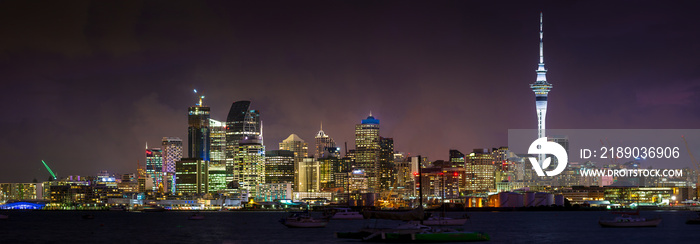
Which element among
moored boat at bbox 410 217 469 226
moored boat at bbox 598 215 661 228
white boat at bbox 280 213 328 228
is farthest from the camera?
moored boat at bbox 598 215 661 228

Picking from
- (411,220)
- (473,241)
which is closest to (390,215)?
(411,220)

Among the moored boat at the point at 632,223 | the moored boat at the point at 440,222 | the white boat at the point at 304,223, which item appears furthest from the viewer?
the moored boat at the point at 632,223

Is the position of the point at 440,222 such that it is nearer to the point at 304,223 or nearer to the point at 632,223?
the point at 304,223

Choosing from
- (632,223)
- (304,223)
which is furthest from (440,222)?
(632,223)

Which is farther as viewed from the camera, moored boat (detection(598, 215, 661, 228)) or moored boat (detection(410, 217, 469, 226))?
moored boat (detection(598, 215, 661, 228))

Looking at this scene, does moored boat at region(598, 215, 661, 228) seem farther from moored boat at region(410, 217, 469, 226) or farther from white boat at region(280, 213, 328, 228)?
white boat at region(280, 213, 328, 228)

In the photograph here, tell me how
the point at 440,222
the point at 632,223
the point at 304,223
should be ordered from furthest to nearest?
the point at 632,223 → the point at 304,223 → the point at 440,222

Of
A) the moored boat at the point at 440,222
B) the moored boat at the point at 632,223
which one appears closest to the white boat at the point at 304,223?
the moored boat at the point at 440,222

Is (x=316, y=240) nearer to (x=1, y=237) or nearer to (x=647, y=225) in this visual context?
Answer: (x=1, y=237)

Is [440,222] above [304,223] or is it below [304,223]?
above

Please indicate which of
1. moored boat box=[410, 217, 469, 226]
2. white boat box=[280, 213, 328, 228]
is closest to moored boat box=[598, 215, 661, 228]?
moored boat box=[410, 217, 469, 226]

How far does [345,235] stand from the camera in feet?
293

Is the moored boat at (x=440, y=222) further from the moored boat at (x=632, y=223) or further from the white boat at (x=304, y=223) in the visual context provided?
Answer: the moored boat at (x=632, y=223)

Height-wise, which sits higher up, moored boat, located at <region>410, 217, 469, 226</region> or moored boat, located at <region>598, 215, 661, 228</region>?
moored boat, located at <region>410, 217, 469, 226</region>
